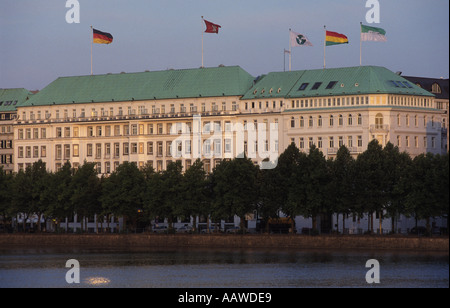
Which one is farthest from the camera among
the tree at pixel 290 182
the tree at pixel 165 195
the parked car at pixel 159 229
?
the parked car at pixel 159 229

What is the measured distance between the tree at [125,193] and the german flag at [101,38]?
18.8 m

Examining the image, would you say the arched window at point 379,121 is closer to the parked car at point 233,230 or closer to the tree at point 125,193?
the parked car at point 233,230

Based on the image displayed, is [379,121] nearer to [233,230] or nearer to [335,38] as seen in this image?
[335,38]

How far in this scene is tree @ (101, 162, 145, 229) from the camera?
18750cm

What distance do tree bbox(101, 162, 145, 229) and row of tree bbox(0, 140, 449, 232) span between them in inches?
5.4

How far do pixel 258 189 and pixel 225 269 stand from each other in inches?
1353

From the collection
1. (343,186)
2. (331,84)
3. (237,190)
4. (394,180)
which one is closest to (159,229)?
(237,190)

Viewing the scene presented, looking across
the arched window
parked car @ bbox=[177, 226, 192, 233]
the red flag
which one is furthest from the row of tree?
the arched window

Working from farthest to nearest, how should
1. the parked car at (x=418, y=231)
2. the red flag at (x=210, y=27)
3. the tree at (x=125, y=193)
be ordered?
the red flag at (x=210, y=27) → the tree at (x=125, y=193) → the parked car at (x=418, y=231)

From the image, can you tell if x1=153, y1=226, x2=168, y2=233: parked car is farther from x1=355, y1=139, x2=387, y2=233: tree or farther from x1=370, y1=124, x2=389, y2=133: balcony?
x1=355, y1=139, x2=387, y2=233: tree

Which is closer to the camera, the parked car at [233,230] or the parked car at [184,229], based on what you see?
the parked car at [233,230]

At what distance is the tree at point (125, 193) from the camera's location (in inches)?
7382

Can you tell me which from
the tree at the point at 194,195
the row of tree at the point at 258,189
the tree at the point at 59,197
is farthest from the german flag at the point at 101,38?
the tree at the point at 194,195

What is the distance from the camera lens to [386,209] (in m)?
166
